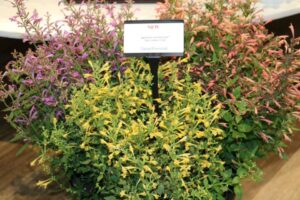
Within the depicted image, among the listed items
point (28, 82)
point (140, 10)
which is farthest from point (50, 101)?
point (140, 10)

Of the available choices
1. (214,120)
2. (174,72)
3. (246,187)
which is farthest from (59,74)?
(246,187)

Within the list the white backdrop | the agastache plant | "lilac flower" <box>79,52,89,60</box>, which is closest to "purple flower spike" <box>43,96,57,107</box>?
the agastache plant

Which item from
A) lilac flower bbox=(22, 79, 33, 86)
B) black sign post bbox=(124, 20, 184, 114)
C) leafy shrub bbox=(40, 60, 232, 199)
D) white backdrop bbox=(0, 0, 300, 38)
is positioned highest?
white backdrop bbox=(0, 0, 300, 38)

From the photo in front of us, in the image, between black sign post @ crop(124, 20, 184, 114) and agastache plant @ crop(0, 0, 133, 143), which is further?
agastache plant @ crop(0, 0, 133, 143)

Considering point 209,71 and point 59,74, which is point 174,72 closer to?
point 209,71

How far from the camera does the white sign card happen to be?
1.08 metres

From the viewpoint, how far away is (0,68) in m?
2.09

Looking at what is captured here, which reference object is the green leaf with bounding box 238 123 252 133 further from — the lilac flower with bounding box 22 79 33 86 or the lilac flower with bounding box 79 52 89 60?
the lilac flower with bounding box 22 79 33 86

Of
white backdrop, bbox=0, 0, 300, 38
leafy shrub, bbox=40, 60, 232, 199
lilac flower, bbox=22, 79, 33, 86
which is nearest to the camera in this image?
leafy shrub, bbox=40, 60, 232, 199

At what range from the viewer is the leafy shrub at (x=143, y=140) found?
3.45ft

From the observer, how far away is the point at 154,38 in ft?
3.56

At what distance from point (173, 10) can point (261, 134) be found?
0.42m

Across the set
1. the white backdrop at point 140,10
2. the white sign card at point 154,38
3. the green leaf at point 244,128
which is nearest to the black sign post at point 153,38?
the white sign card at point 154,38

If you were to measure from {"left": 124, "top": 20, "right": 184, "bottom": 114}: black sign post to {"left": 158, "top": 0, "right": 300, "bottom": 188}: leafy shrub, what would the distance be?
114 millimetres
